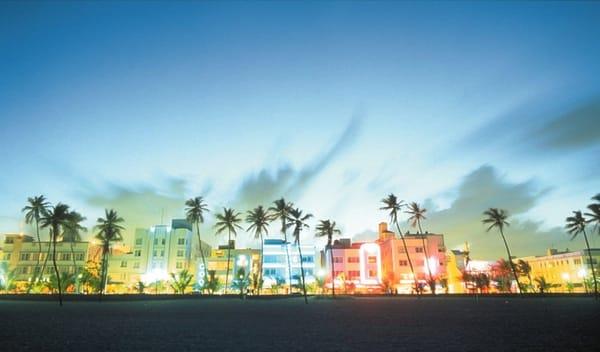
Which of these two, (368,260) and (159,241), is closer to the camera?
(159,241)

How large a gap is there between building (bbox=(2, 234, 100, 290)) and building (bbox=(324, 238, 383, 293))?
65.6 meters

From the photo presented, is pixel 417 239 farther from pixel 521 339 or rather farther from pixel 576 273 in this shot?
pixel 521 339

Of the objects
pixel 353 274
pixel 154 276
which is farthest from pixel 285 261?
pixel 154 276

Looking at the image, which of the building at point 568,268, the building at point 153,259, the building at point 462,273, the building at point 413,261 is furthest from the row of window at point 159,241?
the building at point 568,268

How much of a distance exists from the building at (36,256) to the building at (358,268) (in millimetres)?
65570

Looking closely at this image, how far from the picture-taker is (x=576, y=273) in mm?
129375

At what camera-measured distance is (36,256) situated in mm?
101250

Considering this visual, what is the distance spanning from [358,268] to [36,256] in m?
86.3

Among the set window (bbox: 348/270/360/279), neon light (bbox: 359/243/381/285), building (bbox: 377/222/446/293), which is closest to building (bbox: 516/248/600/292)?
building (bbox: 377/222/446/293)

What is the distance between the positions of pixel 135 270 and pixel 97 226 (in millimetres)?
28253

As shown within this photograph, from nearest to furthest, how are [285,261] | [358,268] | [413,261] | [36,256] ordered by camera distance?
[36,256] → [413,261] → [358,268] → [285,261]

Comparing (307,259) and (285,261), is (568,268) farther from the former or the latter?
(285,261)

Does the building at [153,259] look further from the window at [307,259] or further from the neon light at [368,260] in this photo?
the neon light at [368,260]

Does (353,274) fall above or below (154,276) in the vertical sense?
above
